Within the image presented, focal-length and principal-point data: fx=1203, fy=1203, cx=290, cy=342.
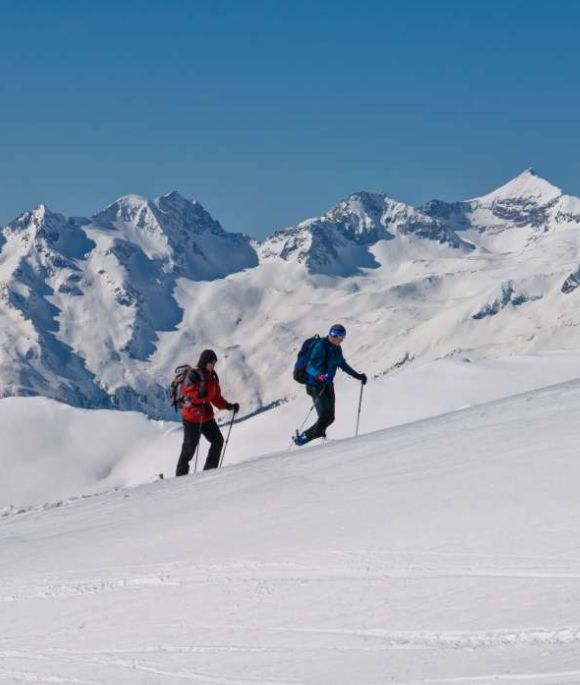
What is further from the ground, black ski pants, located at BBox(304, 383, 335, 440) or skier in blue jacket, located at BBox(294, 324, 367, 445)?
skier in blue jacket, located at BBox(294, 324, 367, 445)

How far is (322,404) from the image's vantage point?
20.8 m

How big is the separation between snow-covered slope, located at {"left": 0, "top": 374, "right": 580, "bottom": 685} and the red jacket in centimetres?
519

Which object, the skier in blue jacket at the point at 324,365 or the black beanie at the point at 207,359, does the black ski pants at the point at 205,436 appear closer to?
the black beanie at the point at 207,359

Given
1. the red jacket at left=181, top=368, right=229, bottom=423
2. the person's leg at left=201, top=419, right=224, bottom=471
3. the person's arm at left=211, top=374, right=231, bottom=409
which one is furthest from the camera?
the person's leg at left=201, top=419, right=224, bottom=471

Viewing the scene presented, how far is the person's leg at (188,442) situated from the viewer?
66.7ft

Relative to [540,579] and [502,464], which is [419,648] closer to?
[540,579]

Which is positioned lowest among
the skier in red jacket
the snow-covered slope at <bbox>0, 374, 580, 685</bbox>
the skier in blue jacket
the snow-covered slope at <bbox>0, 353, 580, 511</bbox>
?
the snow-covered slope at <bbox>0, 374, 580, 685</bbox>

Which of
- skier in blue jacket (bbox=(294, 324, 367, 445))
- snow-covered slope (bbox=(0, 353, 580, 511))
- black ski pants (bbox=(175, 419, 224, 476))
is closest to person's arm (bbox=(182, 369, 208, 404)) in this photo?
black ski pants (bbox=(175, 419, 224, 476))

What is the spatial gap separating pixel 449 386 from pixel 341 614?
3124 inches

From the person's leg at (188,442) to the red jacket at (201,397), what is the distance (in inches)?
4.8

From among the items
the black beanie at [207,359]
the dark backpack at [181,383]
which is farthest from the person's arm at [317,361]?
the dark backpack at [181,383]

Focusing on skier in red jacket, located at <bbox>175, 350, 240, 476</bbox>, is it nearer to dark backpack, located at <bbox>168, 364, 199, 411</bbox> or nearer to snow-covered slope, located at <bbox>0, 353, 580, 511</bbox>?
dark backpack, located at <bbox>168, 364, 199, 411</bbox>

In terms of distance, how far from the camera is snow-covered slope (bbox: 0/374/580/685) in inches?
313

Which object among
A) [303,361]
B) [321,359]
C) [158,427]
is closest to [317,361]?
[321,359]
